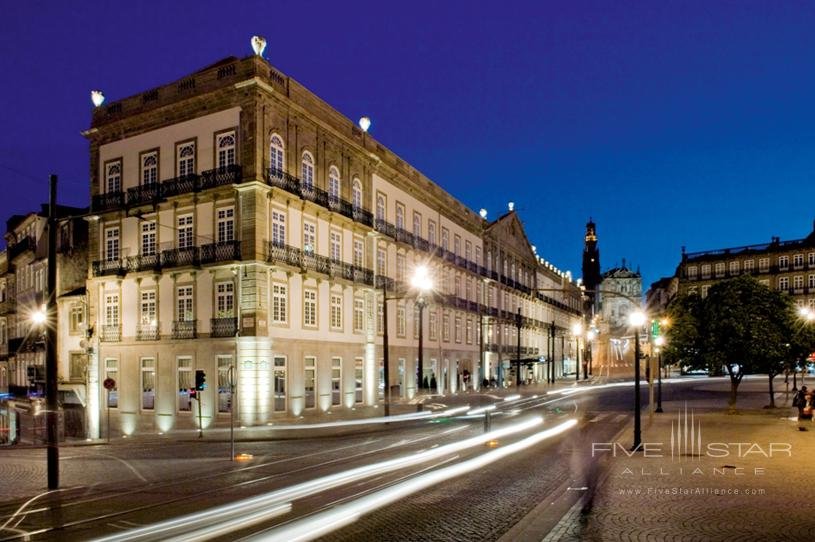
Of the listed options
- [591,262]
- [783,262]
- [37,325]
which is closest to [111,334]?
[37,325]

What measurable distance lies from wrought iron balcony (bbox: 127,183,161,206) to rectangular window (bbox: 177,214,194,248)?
176 cm

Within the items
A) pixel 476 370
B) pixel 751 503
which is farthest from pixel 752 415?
pixel 476 370

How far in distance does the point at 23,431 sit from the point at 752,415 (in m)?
35.6

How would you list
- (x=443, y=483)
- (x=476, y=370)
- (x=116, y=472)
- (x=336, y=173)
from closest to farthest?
1. (x=443, y=483)
2. (x=116, y=472)
3. (x=336, y=173)
4. (x=476, y=370)

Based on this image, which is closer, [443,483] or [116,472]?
[443,483]

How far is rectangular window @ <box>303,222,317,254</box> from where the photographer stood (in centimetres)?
3778

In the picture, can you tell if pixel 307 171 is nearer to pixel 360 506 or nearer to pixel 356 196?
pixel 356 196

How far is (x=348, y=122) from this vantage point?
43.2m

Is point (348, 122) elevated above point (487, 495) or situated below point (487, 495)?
above

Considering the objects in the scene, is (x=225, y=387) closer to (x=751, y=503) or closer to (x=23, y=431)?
(x=23, y=431)

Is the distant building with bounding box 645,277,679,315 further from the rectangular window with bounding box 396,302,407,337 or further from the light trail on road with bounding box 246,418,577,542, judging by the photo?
the light trail on road with bounding box 246,418,577,542

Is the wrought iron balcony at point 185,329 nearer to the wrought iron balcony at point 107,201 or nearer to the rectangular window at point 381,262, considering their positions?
the wrought iron balcony at point 107,201

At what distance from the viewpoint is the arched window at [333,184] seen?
40.6 m

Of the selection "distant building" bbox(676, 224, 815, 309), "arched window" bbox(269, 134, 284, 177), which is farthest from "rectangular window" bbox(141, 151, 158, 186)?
"distant building" bbox(676, 224, 815, 309)
